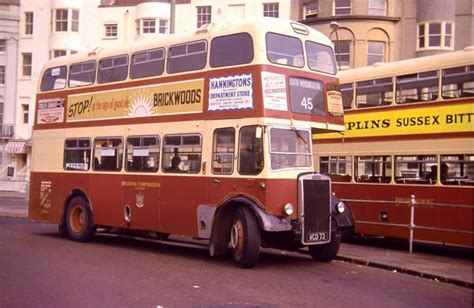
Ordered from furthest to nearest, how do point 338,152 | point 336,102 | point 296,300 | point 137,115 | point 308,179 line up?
point 338,152, point 137,115, point 336,102, point 308,179, point 296,300

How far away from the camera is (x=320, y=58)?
13.7 meters

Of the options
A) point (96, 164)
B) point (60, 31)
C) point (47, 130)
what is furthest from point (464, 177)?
point (60, 31)

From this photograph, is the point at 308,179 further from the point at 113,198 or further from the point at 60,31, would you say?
the point at 60,31

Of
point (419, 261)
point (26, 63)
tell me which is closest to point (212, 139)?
point (419, 261)

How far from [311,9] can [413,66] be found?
24.7 m

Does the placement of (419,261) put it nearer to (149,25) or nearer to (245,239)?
(245,239)

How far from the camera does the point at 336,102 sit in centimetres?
1366

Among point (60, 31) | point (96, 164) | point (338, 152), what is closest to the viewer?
point (96, 164)

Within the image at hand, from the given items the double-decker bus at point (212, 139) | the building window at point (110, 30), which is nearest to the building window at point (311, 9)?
the building window at point (110, 30)

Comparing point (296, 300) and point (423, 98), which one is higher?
point (423, 98)

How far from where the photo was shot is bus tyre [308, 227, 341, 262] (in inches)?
513

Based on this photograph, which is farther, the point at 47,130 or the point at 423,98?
the point at 47,130

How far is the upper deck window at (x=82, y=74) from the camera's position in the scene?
16.6 m

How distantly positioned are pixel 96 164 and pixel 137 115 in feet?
6.51
